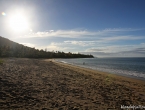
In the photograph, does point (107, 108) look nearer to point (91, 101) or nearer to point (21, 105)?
point (91, 101)

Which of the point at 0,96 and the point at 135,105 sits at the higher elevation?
the point at 0,96

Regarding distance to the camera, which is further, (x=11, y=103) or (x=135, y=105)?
(x=135, y=105)

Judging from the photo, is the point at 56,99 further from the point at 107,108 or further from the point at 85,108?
the point at 107,108

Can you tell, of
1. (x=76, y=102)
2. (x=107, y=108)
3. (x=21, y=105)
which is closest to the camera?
(x=21, y=105)

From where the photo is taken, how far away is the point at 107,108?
6.77 meters

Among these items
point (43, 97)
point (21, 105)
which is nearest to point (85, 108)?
point (43, 97)

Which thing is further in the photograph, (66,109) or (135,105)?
(135,105)

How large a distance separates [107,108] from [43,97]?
3559 millimetres

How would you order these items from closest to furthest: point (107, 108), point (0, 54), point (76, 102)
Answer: point (107, 108) < point (76, 102) < point (0, 54)

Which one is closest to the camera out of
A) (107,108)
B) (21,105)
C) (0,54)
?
(21,105)

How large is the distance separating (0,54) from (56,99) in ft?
264

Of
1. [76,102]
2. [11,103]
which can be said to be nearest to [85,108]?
[76,102]

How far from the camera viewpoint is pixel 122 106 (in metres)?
7.11

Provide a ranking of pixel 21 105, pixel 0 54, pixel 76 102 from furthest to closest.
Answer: pixel 0 54, pixel 76 102, pixel 21 105
